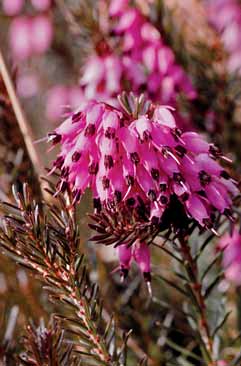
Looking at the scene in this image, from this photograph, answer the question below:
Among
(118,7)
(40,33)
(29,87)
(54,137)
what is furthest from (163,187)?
(29,87)

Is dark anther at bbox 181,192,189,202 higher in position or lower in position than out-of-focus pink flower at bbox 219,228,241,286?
higher

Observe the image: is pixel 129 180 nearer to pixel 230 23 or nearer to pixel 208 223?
pixel 208 223

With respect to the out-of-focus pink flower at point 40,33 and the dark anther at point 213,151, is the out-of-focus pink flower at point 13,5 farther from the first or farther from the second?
the dark anther at point 213,151

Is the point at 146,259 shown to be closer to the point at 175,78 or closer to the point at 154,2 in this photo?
the point at 175,78

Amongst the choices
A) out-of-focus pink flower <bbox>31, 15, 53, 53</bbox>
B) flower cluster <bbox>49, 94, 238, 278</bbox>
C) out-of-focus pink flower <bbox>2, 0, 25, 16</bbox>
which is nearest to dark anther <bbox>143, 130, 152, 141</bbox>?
flower cluster <bbox>49, 94, 238, 278</bbox>

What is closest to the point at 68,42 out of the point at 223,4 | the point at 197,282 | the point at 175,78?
the point at 223,4

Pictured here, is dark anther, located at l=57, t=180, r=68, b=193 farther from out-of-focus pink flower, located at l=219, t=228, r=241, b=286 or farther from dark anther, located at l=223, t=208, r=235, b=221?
out-of-focus pink flower, located at l=219, t=228, r=241, b=286
